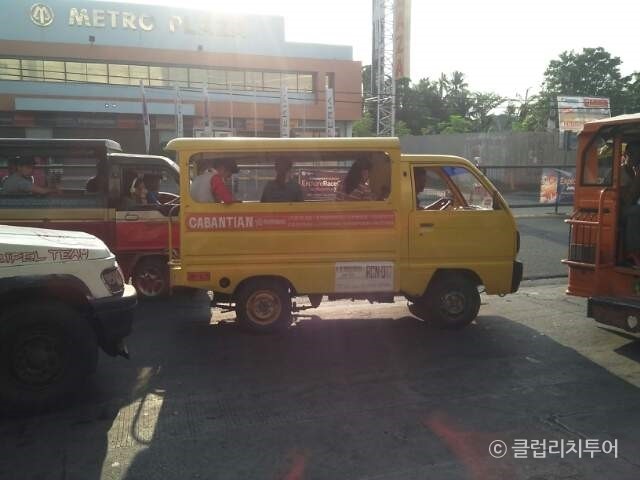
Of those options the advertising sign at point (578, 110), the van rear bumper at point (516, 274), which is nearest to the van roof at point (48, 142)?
the van rear bumper at point (516, 274)

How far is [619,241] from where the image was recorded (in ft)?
21.0

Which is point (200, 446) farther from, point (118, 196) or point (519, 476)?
point (118, 196)

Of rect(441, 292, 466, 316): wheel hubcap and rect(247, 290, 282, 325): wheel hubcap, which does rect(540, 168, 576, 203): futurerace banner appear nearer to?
rect(441, 292, 466, 316): wheel hubcap

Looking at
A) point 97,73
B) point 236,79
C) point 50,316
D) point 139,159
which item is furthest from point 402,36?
point 50,316

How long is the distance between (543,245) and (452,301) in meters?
7.10

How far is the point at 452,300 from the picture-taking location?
681 cm

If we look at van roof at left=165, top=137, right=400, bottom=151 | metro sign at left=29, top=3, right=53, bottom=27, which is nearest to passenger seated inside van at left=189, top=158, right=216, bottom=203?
van roof at left=165, top=137, right=400, bottom=151

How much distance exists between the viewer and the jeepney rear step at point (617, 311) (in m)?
5.76

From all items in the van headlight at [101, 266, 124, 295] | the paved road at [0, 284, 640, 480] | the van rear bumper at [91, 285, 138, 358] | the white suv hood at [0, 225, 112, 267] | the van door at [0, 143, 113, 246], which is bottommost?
the paved road at [0, 284, 640, 480]

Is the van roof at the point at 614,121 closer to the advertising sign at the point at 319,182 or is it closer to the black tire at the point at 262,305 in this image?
the advertising sign at the point at 319,182

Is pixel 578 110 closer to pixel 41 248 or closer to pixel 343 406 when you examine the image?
pixel 343 406

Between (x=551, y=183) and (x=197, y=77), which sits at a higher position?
(x=197, y=77)

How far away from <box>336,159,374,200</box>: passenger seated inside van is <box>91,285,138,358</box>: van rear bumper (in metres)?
2.86

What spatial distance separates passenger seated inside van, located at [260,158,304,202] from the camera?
21.8 feet
